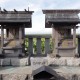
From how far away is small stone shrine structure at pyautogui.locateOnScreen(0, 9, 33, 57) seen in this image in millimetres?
9852

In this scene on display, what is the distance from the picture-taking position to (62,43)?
992cm

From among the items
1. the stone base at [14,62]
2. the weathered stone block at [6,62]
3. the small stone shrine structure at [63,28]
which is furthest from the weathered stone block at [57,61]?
the weathered stone block at [6,62]

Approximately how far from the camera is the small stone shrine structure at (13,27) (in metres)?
9.85

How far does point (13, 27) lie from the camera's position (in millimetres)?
10344

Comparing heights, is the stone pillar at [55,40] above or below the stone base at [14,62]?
above

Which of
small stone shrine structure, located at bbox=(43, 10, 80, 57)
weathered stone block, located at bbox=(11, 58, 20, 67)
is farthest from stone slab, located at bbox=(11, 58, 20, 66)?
small stone shrine structure, located at bbox=(43, 10, 80, 57)

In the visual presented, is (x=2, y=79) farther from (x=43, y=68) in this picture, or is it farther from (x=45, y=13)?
(x=45, y=13)

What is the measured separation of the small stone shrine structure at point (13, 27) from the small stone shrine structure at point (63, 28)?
1045 millimetres

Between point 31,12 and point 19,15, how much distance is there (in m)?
0.58

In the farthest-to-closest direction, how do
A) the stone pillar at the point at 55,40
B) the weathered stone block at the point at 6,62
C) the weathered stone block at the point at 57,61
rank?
the stone pillar at the point at 55,40
the weathered stone block at the point at 6,62
the weathered stone block at the point at 57,61

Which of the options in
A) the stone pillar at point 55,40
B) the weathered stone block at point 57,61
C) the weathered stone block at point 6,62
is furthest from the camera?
the stone pillar at point 55,40

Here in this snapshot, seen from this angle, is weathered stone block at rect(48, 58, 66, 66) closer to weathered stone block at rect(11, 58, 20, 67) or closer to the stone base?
the stone base

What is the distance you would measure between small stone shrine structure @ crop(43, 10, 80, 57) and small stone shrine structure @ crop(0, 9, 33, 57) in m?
1.04

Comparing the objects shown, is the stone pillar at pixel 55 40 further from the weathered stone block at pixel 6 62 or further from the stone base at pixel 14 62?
the weathered stone block at pixel 6 62
